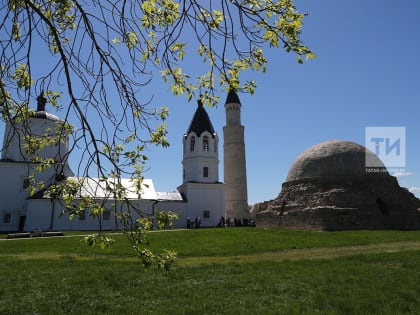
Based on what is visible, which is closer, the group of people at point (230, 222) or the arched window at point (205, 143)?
the group of people at point (230, 222)

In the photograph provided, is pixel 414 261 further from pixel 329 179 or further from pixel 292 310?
pixel 329 179

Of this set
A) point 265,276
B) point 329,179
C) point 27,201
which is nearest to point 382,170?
point 329,179

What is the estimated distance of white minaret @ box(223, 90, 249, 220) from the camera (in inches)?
1539

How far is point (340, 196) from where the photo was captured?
23.9 meters

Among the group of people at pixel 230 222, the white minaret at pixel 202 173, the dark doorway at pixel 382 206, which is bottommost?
the group of people at pixel 230 222

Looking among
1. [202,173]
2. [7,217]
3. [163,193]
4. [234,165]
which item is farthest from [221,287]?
[234,165]

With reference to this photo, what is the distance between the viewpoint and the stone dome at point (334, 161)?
26.6 meters

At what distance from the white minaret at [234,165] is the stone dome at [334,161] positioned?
10.6 metres

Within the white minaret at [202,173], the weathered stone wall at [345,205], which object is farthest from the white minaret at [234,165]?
the weathered stone wall at [345,205]

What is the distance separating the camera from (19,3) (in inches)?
152

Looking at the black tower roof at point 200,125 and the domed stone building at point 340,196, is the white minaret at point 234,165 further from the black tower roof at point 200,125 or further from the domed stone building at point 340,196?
the domed stone building at point 340,196

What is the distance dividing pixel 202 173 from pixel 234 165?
4.36 meters

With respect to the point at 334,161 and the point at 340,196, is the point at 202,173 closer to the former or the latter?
the point at 334,161

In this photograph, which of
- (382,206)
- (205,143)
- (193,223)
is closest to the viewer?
(382,206)
